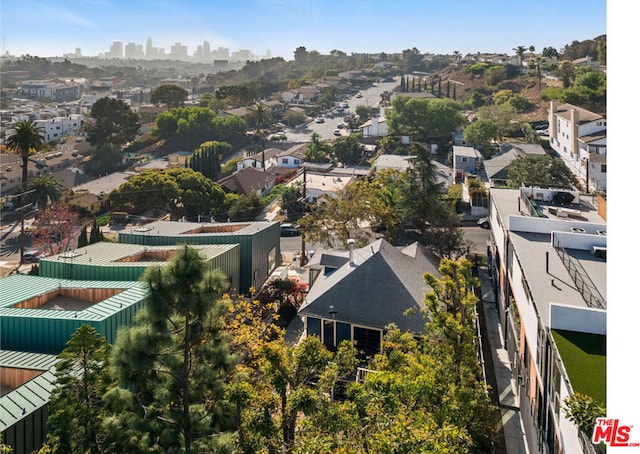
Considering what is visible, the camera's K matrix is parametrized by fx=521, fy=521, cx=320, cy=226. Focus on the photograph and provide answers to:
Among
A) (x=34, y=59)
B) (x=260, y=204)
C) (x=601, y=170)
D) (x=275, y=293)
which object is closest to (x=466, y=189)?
(x=601, y=170)

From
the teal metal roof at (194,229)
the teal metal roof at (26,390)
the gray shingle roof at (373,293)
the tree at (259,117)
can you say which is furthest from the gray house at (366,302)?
the tree at (259,117)

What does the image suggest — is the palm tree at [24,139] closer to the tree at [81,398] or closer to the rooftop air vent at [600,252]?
the tree at [81,398]

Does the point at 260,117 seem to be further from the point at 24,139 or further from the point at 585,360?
the point at 585,360

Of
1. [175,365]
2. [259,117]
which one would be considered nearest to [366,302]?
[175,365]

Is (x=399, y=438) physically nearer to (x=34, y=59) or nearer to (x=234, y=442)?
(x=234, y=442)

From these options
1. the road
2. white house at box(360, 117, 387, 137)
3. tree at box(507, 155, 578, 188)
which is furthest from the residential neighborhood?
the road
